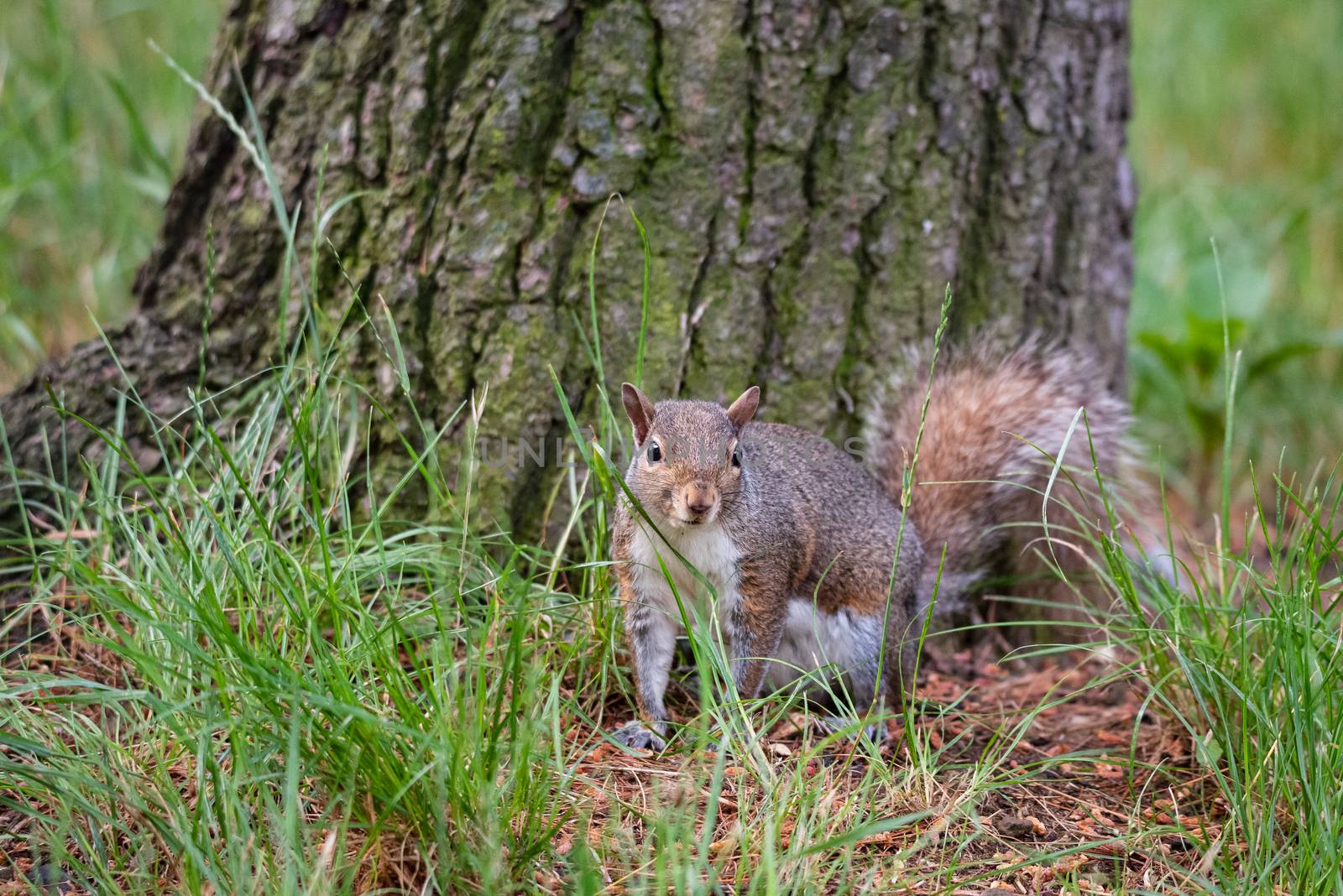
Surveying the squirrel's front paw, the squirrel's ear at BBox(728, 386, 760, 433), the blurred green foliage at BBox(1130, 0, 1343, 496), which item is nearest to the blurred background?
the blurred green foliage at BBox(1130, 0, 1343, 496)

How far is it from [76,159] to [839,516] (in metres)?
2.90

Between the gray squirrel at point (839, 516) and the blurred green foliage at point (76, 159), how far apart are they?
158 cm

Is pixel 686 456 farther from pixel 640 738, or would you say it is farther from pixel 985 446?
pixel 985 446

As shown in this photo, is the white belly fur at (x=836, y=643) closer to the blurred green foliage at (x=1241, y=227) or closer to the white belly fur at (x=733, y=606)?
the white belly fur at (x=733, y=606)

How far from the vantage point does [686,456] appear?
199 cm

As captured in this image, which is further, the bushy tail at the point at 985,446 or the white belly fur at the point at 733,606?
the bushy tail at the point at 985,446

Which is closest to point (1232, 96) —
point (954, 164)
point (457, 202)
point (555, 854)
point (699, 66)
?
point (954, 164)

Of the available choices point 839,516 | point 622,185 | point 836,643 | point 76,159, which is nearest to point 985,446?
point 839,516

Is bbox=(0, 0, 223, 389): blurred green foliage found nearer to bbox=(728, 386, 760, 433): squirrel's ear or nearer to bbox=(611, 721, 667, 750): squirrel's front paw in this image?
bbox=(728, 386, 760, 433): squirrel's ear

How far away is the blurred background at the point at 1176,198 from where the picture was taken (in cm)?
333

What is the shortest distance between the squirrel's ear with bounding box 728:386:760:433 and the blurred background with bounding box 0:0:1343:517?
3.99 ft

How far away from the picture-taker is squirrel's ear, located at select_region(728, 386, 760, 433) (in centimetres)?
205

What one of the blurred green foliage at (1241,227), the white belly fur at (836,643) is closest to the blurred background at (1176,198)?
the blurred green foliage at (1241,227)

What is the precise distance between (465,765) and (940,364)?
60.2 inches
